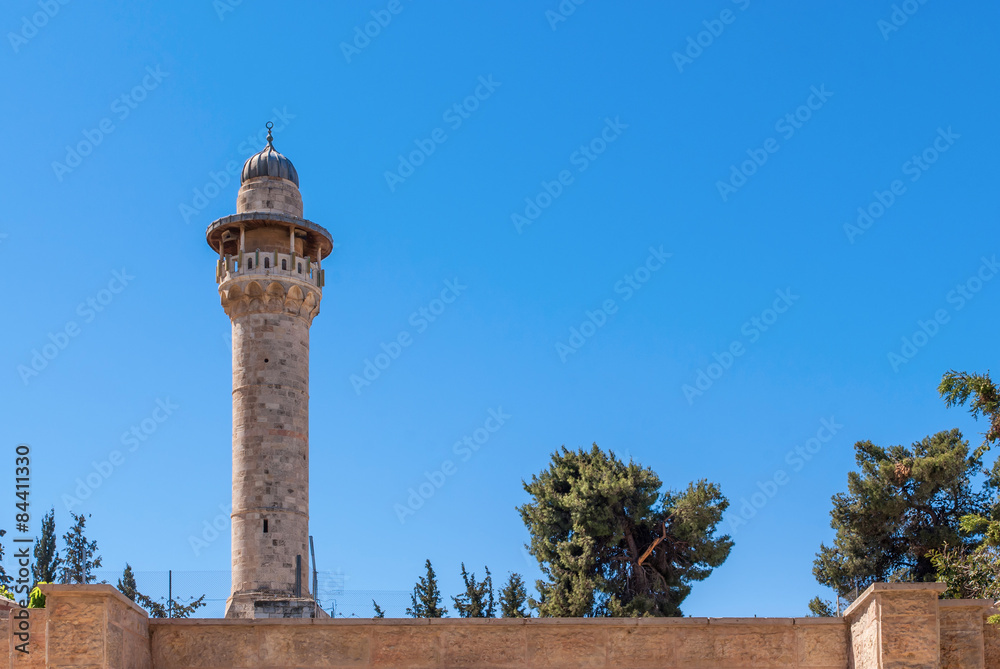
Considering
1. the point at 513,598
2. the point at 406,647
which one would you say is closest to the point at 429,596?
the point at 513,598

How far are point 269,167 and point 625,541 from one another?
50.3 feet

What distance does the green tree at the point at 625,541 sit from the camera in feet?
116

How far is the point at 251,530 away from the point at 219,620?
1770cm

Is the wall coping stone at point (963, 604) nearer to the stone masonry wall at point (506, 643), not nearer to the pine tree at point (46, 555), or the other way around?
the stone masonry wall at point (506, 643)

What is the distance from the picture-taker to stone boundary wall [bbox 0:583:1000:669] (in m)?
10.8

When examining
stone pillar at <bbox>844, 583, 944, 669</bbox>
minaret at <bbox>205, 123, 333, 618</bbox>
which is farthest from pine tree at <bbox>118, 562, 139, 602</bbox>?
stone pillar at <bbox>844, 583, 944, 669</bbox>

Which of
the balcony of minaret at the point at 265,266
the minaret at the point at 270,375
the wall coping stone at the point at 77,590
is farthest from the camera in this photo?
the balcony of minaret at the point at 265,266

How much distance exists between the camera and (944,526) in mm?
32875

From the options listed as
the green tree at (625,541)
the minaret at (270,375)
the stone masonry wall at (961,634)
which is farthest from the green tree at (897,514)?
the stone masonry wall at (961,634)

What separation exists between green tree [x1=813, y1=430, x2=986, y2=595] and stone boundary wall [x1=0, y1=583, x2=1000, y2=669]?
896 inches

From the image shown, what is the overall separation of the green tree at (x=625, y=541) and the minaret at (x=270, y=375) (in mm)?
9500

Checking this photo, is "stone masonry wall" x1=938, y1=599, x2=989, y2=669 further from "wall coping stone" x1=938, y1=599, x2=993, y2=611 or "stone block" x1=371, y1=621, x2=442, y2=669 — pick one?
"stone block" x1=371, y1=621, x2=442, y2=669

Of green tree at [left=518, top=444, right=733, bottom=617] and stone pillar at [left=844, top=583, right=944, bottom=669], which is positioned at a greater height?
green tree at [left=518, top=444, right=733, bottom=617]

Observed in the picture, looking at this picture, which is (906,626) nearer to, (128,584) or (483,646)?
(483,646)
